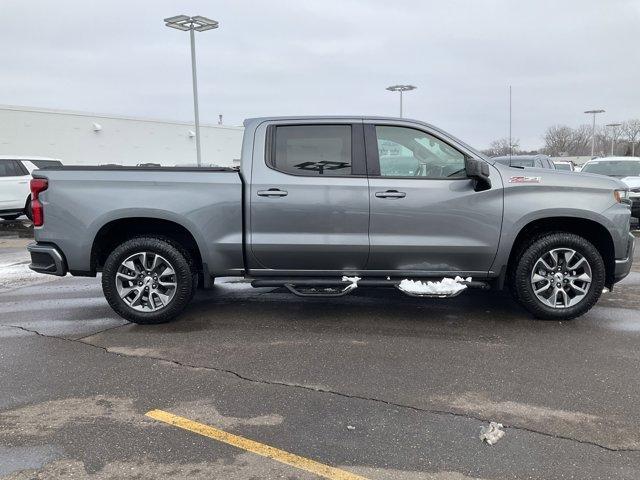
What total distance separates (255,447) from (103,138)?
33463mm

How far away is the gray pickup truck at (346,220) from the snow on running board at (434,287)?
0.02 m

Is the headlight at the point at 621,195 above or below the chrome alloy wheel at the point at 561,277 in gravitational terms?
above

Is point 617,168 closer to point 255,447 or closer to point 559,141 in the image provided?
point 255,447

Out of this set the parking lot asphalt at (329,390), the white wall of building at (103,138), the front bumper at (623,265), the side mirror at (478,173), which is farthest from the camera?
the white wall of building at (103,138)

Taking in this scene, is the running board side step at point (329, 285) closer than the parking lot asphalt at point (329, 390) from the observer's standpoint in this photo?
No

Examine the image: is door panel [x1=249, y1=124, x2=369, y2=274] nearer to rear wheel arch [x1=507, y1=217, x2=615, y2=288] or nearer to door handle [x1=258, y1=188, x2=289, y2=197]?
door handle [x1=258, y1=188, x2=289, y2=197]

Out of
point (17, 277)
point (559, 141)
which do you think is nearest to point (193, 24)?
point (17, 277)

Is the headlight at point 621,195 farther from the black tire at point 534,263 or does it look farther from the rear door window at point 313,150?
the rear door window at point 313,150

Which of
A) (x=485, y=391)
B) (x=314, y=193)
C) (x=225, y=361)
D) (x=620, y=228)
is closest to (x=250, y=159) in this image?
(x=314, y=193)

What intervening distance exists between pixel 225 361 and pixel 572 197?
3.52 meters

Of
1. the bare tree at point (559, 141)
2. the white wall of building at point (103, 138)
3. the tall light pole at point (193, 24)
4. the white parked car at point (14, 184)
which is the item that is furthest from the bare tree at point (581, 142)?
the white parked car at point (14, 184)

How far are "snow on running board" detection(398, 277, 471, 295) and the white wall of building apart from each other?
21.4m

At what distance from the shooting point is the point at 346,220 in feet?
17.2

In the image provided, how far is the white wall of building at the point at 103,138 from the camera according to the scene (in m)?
28.5
